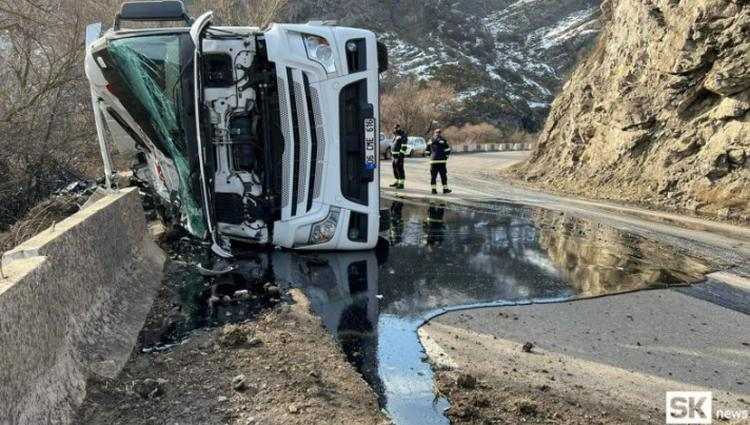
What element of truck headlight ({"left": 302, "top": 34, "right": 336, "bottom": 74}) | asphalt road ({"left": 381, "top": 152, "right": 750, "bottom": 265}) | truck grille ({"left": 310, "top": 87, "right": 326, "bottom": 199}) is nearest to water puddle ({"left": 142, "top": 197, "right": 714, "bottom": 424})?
asphalt road ({"left": 381, "top": 152, "right": 750, "bottom": 265})

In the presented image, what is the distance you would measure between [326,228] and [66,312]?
3.15 metres

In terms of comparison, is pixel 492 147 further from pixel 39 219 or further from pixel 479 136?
pixel 39 219

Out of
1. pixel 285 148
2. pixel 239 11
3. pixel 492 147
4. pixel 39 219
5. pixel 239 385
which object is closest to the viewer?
pixel 239 385

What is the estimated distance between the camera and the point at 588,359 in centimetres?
385

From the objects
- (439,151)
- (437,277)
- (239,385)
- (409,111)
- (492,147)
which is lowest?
(492,147)

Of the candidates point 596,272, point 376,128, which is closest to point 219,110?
point 376,128

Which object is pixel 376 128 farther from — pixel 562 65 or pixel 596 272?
pixel 562 65

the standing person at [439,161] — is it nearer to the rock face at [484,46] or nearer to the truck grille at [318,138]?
the truck grille at [318,138]

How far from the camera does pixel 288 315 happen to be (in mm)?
4363

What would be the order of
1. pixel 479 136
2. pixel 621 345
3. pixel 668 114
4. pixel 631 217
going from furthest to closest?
pixel 479 136 < pixel 668 114 < pixel 631 217 < pixel 621 345

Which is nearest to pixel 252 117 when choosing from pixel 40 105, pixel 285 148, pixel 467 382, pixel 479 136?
pixel 285 148

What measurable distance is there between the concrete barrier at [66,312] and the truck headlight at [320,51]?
2.20 m

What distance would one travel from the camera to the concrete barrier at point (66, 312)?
2.37 metres

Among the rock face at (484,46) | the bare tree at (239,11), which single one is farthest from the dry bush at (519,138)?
the bare tree at (239,11)
